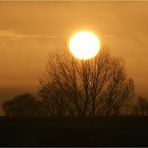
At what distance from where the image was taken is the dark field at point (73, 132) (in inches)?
453

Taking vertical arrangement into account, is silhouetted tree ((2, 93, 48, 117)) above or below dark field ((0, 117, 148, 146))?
below

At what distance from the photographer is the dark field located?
11508mm

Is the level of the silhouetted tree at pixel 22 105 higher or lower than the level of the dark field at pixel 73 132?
lower

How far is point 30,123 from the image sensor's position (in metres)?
13.6

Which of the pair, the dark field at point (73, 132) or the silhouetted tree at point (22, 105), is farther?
the silhouetted tree at point (22, 105)

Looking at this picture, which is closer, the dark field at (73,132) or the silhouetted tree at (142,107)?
the dark field at (73,132)

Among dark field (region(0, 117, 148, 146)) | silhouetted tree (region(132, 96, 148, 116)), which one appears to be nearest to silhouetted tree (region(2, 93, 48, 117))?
silhouetted tree (region(132, 96, 148, 116))

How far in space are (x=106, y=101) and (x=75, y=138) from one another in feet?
93.0

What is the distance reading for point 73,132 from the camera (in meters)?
12.4

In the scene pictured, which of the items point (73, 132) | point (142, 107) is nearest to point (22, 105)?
point (142, 107)

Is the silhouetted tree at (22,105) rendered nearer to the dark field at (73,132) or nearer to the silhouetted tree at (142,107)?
the silhouetted tree at (142,107)

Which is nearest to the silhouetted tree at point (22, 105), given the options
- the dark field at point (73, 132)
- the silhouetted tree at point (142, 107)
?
the silhouetted tree at point (142, 107)

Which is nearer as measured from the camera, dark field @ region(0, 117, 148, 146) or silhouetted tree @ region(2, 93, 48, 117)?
dark field @ region(0, 117, 148, 146)

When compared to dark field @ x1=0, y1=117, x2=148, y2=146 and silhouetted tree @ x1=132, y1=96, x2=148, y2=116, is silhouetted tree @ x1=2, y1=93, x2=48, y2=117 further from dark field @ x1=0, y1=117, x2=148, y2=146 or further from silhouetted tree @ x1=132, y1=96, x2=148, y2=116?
dark field @ x1=0, y1=117, x2=148, y2=146
